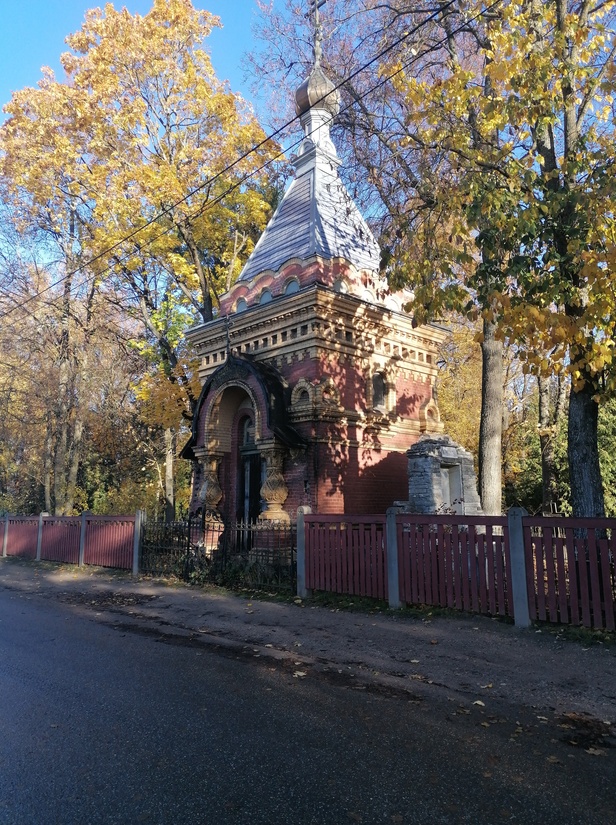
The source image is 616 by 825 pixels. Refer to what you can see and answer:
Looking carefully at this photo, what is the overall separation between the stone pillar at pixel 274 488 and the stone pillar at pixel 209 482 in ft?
7.17

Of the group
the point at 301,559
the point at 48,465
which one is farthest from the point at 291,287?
the point at 48,465

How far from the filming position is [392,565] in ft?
29.5

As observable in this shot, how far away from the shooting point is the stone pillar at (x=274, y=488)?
13117 millimetres

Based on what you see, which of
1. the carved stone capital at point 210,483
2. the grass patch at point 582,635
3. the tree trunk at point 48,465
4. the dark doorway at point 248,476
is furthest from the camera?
the tree trunk at point 48,465

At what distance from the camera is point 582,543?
280 inches

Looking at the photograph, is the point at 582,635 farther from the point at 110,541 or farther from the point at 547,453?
the point at 547,453

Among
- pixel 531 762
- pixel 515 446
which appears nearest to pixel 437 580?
pixel 531 762

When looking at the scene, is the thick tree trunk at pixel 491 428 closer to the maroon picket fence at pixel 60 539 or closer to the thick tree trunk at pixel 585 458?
the thick tree trunk at pixel 585 458

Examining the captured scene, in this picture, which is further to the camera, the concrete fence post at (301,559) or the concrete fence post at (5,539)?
the concrete fence post at (5,539)

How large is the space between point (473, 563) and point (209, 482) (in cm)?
852

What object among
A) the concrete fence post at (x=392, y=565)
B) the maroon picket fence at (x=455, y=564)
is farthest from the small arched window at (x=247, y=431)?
the maroon picket fence at (x=455, y=564)

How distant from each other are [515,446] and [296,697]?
69.7 feet

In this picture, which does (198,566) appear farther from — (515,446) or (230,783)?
(515,446)

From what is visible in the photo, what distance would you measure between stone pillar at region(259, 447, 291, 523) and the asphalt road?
693cm
